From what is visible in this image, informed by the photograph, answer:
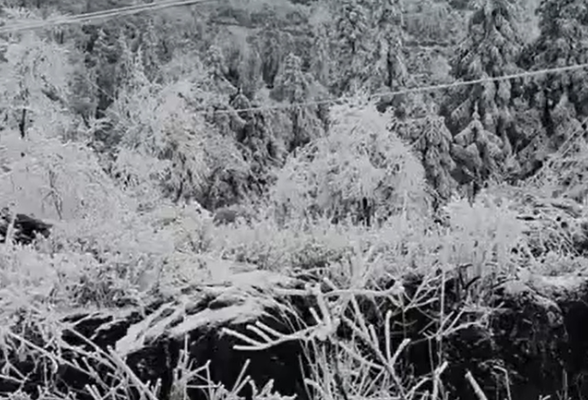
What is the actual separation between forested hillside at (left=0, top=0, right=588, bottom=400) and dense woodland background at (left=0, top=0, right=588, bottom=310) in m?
0.04

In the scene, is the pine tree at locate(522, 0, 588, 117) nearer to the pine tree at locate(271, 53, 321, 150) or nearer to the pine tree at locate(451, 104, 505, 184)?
the pine tree at locate(451, 104, 505, 184)

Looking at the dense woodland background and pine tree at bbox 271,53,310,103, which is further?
pine tree at bbox 271,53,310,103

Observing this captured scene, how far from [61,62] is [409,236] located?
11.9 m

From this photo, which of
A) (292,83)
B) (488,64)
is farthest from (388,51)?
(292,83)

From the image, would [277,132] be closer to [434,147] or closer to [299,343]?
[434,147]

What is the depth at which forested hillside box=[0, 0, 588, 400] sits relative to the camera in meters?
6.69

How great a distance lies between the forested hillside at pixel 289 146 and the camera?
6691mm

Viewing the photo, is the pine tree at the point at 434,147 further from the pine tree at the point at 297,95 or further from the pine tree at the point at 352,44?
the pine tree at the point at 297,95

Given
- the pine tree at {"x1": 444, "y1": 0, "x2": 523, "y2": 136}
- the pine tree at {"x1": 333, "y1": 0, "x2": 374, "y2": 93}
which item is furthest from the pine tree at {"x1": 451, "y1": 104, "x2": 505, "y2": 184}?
the pine tree at {"x1": 333, "y1": 0, "x2": 374, "y2": 93}

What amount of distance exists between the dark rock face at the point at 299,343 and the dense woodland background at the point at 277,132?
13.8 inches

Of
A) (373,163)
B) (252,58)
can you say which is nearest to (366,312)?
(373,163)

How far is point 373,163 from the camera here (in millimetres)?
16938

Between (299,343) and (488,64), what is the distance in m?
18.6

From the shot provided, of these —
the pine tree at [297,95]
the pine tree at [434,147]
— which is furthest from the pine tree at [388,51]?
the pine tree at [434,147]
